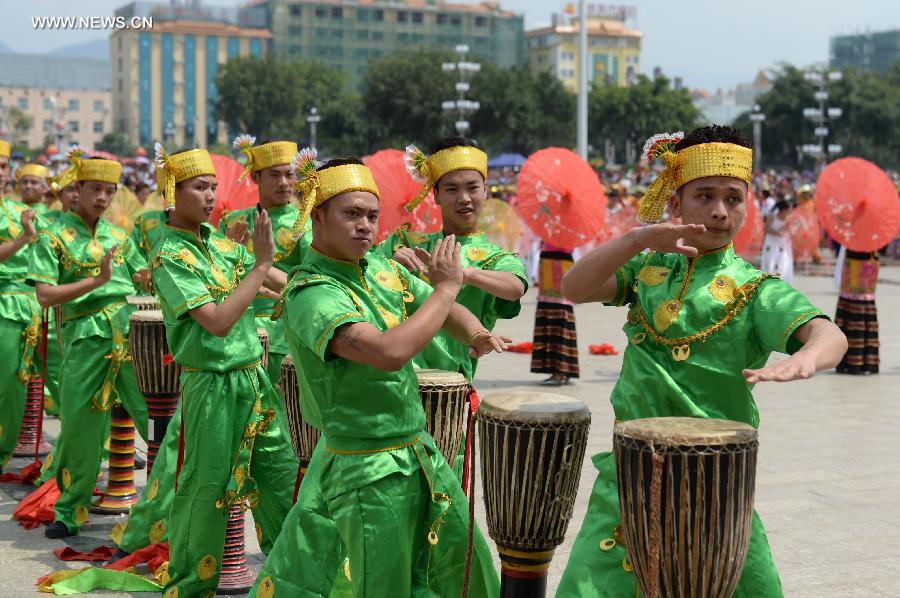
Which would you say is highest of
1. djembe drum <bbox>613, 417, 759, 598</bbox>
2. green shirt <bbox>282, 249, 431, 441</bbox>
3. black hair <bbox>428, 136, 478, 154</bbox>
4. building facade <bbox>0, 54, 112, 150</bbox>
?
building facade <bbox>0, 54, 112, 150</bbox>

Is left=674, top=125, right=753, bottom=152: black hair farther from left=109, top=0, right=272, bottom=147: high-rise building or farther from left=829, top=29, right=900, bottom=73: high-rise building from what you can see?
left=829, top=29, right=900, bottom=73: high-rise building

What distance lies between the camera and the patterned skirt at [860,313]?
12508 mm

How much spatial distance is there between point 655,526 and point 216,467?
2401 millimetres

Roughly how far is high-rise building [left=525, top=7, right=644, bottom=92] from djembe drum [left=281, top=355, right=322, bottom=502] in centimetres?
12906

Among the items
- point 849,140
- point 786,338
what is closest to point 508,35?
point 849,140

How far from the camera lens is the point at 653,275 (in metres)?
4.25

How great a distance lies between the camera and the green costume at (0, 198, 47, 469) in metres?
8.28

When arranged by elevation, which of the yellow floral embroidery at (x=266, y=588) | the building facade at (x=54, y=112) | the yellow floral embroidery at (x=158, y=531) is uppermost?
the building facade at (x=54, y=112)

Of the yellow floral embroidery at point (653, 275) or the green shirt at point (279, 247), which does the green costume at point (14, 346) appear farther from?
the yellow floral embroidery at point (653, 275)

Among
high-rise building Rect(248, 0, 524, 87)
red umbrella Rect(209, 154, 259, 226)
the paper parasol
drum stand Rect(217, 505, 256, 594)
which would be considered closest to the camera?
drum stand Rect(217, 505, 256, 594)

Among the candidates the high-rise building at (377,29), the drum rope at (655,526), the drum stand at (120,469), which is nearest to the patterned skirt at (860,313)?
the drum stand at (120,469)

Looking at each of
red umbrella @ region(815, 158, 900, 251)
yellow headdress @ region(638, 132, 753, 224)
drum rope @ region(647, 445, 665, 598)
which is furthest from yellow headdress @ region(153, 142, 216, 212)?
red umbrella @ region(815, 158, 900, 251)

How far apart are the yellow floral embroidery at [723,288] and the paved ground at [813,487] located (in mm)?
2112

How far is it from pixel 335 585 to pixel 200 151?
230 centimetres
